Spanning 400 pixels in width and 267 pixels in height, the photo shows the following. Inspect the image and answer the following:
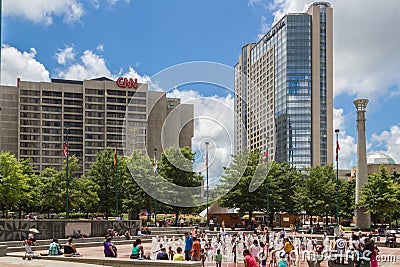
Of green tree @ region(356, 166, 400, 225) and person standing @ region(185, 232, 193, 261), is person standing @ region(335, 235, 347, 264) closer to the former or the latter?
person standing @ region(185, 232, 193, 261)

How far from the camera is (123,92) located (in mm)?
134125

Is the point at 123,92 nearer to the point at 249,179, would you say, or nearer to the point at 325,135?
the point at 325,135

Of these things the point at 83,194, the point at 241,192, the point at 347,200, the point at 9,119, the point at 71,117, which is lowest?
the point at 347,200

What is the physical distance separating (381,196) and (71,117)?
93674 millimetres

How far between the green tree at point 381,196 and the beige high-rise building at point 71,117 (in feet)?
249

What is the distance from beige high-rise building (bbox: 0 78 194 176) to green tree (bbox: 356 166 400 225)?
7581 centimetres

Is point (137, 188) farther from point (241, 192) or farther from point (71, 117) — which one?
point (71, 117)

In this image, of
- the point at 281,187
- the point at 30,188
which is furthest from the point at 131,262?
the point at 281,187

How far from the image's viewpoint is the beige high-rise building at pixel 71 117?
12644 cm

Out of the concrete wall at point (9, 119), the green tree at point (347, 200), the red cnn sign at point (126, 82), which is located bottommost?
the green tree at point (347, 200)

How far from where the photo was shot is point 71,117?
13100 cm

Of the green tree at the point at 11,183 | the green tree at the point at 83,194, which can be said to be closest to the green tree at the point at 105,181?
the green tree at the point at 83,194

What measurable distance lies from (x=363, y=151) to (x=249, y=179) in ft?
44.6

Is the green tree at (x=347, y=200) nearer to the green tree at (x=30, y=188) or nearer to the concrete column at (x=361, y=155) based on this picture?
the concrete column at (x=361, y=155)
